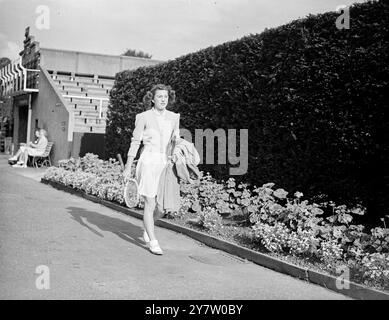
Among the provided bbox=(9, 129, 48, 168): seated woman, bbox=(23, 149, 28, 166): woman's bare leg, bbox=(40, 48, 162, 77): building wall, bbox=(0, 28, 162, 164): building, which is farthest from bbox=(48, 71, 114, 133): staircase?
bbox=(23, 149, 28, 166): woman's bare leg

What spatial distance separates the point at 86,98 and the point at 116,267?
1822cm

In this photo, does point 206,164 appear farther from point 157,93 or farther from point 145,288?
point 145,288

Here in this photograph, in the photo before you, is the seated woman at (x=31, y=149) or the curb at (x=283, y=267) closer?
the curb at (x=283, y=267)

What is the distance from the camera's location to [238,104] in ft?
32.8

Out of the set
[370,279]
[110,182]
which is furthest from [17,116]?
[370,279]

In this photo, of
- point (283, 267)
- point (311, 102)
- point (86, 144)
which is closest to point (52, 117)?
point (86, 144)

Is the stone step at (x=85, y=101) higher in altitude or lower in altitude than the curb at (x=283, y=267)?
higher

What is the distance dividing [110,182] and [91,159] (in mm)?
3568

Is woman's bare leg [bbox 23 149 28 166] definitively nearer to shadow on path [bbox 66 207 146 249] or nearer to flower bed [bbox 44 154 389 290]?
shadow on path [bbox 66 207 146 249]

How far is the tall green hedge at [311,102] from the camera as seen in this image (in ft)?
23.3

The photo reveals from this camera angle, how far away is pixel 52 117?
22.0m

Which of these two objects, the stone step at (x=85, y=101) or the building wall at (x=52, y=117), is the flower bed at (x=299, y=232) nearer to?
the building wall at (x=52, y=117)

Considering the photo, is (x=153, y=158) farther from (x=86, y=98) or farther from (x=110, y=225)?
(x=86, y=98)

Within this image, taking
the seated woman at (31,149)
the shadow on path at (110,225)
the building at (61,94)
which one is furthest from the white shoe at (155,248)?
the seated woman at (31,149)
